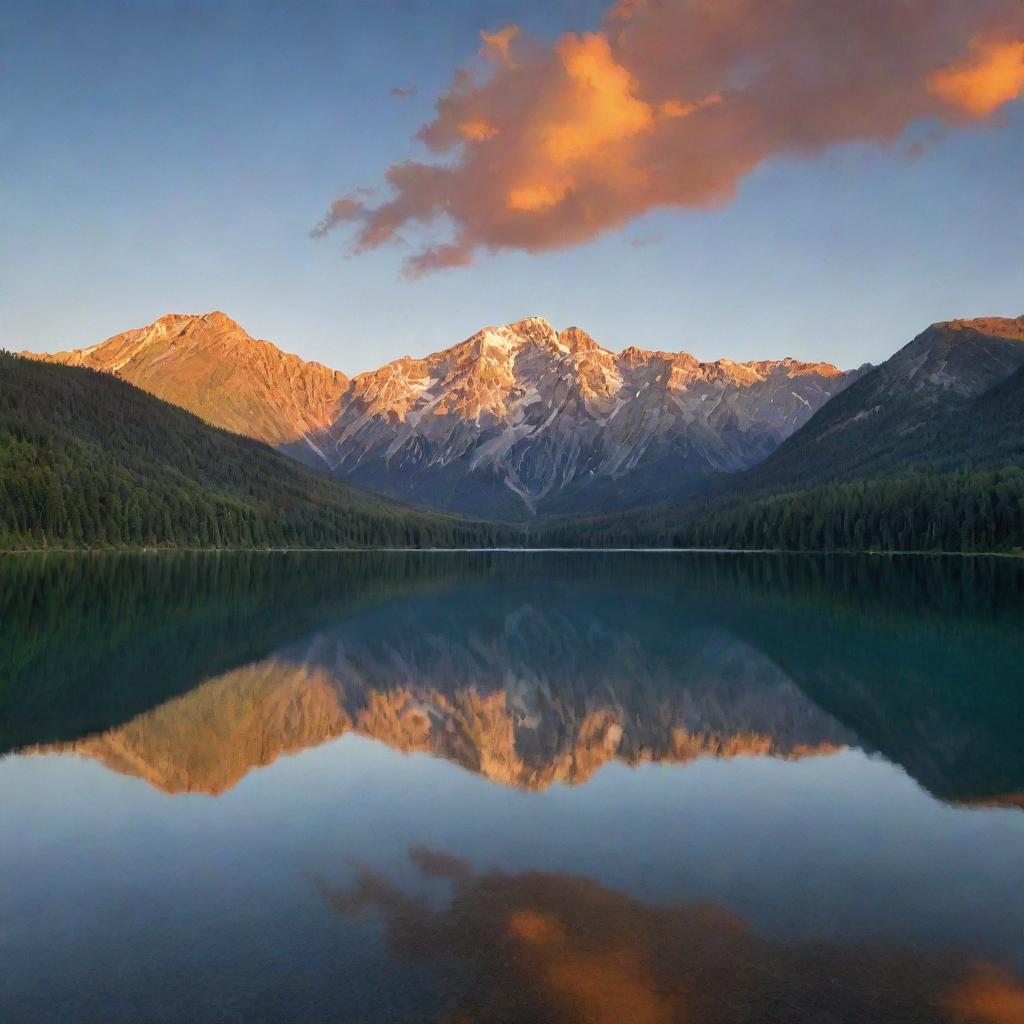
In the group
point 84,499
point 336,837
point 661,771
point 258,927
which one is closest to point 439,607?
point 661,771

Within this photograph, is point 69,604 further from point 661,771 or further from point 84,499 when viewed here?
point 84,499

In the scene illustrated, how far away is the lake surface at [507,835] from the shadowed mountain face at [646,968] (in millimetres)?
46

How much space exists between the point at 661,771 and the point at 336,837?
9.04 metres

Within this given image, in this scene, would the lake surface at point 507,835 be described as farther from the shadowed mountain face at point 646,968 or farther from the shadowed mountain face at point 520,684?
the shadowed mountain face at point 520,684

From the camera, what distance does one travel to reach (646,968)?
12.0 m

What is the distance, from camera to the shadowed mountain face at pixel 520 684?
24.2m

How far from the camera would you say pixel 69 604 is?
203 feet

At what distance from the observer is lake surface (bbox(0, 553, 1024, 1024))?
11.5 meters

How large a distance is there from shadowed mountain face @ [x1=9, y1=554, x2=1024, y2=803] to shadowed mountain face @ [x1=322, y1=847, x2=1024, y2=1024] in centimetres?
772

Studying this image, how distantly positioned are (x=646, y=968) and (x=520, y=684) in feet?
74.4

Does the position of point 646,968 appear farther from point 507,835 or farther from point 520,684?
point 520,684

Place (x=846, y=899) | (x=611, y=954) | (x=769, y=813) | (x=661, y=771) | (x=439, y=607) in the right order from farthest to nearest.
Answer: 1. (x=439, y=607)
2. (x=661, y=771)
3. (x=769, y=813)
4. (x=846, y=899)
5. (x=611, y=954)

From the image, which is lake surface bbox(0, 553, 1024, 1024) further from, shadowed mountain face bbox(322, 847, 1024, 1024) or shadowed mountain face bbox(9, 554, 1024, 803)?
shadowed mountain face bbox(9, 554, 1024, 803)

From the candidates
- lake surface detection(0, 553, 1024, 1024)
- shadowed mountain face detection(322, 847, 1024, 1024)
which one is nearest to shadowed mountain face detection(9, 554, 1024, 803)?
lake surface detection(0, 553, 1024, 1024)
